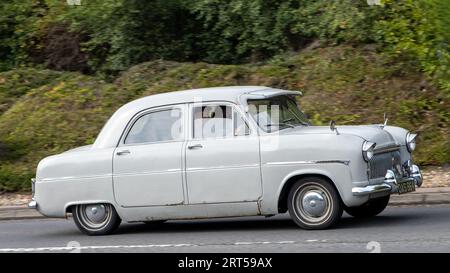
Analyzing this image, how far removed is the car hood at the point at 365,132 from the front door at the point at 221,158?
0.50 meters

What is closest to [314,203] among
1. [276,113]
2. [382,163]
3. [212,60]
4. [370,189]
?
[370,189]

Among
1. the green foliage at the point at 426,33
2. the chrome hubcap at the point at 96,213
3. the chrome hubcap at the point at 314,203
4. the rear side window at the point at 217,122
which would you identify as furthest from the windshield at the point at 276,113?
the green foliage at the point at 426,33

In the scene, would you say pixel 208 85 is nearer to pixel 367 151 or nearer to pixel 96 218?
pixel 96 218

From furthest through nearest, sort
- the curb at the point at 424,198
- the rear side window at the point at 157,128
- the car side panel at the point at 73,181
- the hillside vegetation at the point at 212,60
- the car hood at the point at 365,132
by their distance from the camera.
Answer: the hillside vegetation at the point at 212,60, the curb at the point at 424,198, the car side panel at the point at 73,181, the rear side window at the point at 157,128, the car hood at the point at 365,132

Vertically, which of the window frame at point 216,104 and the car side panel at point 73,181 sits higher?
the window frame at point 216,104

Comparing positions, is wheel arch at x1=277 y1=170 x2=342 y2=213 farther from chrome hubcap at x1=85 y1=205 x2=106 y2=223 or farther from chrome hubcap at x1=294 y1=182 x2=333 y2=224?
chrome hubcap at x1=85 y1=205 x2=106 y2=223

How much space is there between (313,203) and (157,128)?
6.80ft

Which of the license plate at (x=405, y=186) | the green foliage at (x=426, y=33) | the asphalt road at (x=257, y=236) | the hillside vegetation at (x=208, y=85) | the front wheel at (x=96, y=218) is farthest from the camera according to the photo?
the hillside vegetation at (x=208, y=85)

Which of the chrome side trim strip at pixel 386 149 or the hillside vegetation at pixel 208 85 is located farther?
the hillside vegetation at pixel 208 85

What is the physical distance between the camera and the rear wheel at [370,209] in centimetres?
1082

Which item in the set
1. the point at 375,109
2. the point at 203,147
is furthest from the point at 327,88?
the point at 203,147

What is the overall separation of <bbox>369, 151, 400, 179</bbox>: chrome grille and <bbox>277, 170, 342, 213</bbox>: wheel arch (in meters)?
0.45

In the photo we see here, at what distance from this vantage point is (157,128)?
10625 mm

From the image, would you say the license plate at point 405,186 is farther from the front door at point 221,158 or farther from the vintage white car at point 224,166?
the front door at point 221,158
